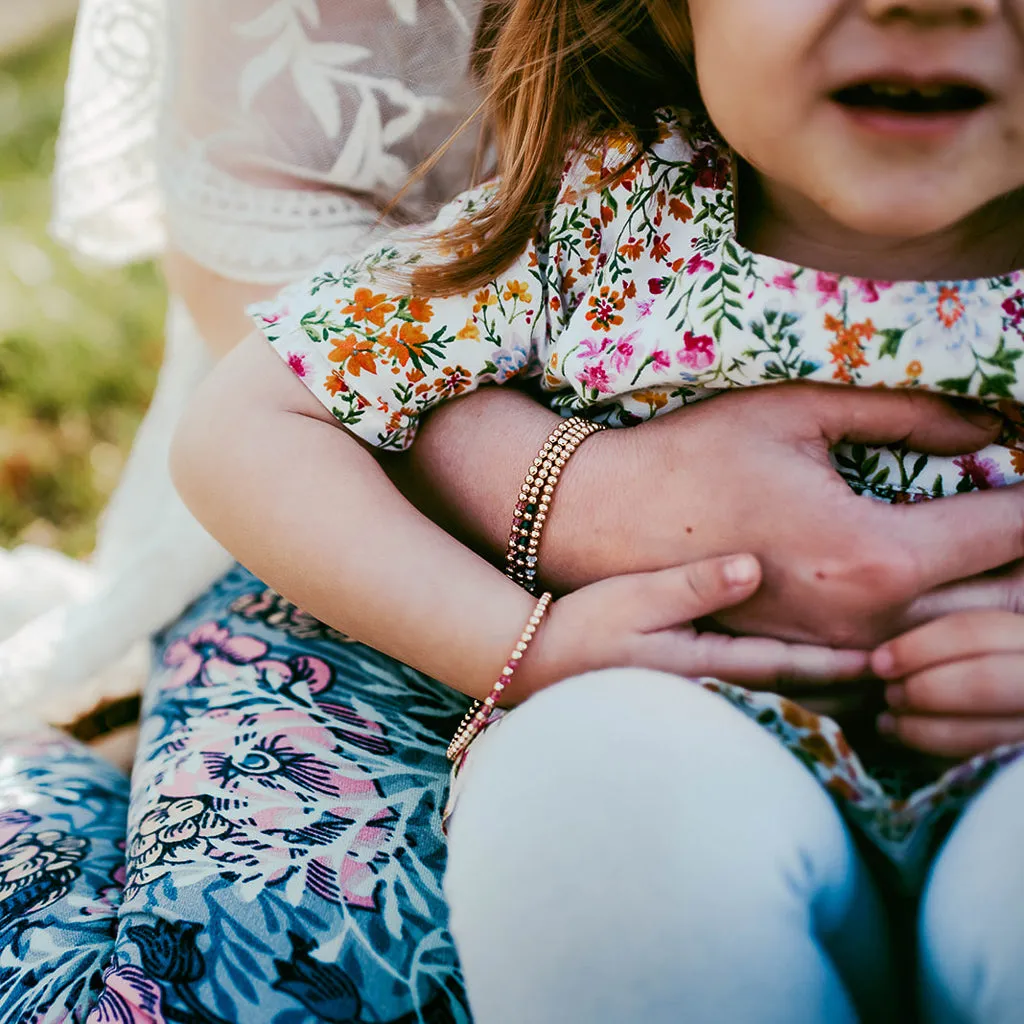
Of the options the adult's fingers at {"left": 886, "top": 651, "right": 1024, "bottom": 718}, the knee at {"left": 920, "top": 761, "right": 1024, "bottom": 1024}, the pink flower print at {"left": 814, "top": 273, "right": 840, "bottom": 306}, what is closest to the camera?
the knee at {"left": 920, "top": 761, "right": 1024, "bottom": 1024}

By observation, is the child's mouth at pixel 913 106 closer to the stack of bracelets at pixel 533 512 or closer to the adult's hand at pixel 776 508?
the adult's hand at pixel 776 508

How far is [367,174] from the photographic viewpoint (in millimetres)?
1078

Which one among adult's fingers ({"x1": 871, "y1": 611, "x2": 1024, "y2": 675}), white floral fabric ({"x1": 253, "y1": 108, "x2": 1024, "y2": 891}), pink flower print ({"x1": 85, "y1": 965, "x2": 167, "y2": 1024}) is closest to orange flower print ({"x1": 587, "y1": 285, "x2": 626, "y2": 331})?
white floral fabric ({"x1": 253, "y1": 108, "x2": 1024, "y2": 891})

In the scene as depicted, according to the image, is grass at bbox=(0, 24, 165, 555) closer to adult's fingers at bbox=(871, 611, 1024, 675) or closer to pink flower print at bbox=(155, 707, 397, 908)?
pink flower print at bbox=(155, 707, 397, 908)

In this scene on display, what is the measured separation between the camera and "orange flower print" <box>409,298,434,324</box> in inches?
32.6

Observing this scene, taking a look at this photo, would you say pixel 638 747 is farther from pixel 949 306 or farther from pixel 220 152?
pixel 220 152

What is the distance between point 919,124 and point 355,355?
434mm

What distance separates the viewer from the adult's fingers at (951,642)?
638mm

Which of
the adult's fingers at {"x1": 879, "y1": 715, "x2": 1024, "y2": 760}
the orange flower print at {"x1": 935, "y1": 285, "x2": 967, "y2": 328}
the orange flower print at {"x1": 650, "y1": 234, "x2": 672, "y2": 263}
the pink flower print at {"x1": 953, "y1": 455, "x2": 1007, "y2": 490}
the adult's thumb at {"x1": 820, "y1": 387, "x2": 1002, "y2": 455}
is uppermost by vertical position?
the orange flower print at {"x1": 650, "y1": 234, "x2": 672, "y2": 263}

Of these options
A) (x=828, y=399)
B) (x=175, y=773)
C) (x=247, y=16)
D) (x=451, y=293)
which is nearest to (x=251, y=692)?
(x=175, y=773)

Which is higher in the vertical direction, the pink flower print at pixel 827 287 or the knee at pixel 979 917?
the pink flower print at pixel 827 287

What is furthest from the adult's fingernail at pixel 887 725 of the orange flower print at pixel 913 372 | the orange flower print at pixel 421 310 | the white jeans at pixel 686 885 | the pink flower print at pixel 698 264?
the orange flower print at pixel 421 310

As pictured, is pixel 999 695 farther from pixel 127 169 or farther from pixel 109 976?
pixel 127 169

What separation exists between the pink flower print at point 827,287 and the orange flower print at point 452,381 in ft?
0.91
